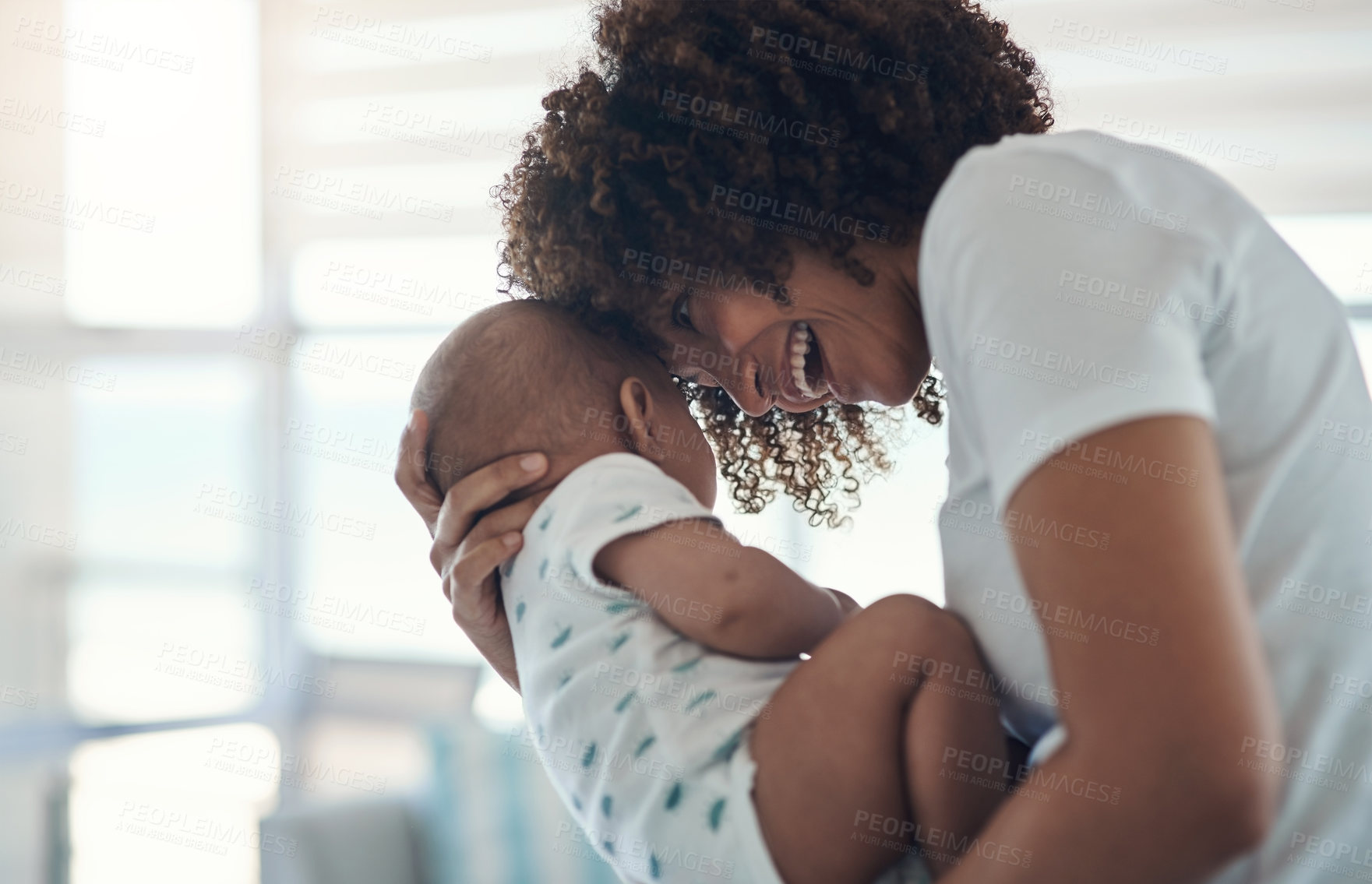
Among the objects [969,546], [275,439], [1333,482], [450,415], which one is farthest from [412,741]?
[1333,482]

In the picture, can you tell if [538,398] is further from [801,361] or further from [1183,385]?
[1183,385]

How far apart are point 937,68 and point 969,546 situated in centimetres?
46

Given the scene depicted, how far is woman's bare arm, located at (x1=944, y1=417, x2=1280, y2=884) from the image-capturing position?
521 millimetres

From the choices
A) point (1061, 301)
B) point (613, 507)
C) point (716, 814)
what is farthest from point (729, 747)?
point (1061, 301)

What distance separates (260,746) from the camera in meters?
2.97

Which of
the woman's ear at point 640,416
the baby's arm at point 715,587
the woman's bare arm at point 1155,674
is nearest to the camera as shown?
the woman's bare arm at point 1155,674

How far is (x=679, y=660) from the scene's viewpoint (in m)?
0.91

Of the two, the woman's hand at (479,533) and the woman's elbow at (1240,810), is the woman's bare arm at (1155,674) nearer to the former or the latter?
the woman's elbow at (1240,810)

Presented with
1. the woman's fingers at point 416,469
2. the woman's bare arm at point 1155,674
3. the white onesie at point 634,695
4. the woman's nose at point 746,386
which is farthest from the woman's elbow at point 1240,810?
the woman's fingers at point 416,469

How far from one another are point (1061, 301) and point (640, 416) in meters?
0.63

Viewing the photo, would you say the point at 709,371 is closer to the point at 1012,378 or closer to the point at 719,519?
the point at 719,519

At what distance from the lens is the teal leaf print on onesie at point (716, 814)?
2.67ft

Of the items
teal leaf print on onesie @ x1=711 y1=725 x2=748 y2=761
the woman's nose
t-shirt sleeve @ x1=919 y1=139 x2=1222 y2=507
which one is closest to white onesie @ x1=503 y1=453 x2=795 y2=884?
teal leaf print on onesie @ x1=711 y1=725 x2=748 y2=761

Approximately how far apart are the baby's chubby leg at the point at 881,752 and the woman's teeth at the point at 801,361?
1.05ft
